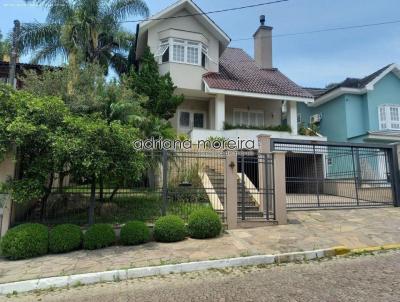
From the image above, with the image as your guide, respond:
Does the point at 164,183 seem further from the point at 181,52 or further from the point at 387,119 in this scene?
the point at 387,119

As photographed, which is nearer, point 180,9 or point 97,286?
point 97,286

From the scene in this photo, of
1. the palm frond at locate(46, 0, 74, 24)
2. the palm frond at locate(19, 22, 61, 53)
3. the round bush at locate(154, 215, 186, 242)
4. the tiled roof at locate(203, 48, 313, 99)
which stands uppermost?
the palm frond at locate(46, 0, 74, 24)

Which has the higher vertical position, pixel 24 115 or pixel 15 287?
pixel 24 115

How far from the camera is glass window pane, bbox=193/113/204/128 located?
2130 cm

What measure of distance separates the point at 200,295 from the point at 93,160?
4455mm

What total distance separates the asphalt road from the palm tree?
14009mm

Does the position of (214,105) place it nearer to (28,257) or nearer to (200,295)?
(28,257)

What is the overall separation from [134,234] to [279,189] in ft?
17.3

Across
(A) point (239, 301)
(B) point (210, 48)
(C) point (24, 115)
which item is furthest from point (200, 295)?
(B) point (210, 48)

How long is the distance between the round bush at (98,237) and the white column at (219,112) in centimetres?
1110

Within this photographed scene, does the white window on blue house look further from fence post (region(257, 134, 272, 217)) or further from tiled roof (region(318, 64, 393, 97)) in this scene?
fence post (region(257, 134, 272, 217))

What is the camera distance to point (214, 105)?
20.5 m

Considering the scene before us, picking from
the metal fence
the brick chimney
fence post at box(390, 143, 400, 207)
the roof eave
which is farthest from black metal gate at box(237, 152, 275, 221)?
the brick chimney

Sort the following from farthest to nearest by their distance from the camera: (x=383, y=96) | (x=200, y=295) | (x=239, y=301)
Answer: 1. (x=383, y=96)
2. (x=200, y=295)
3. (x=239, y=301)
